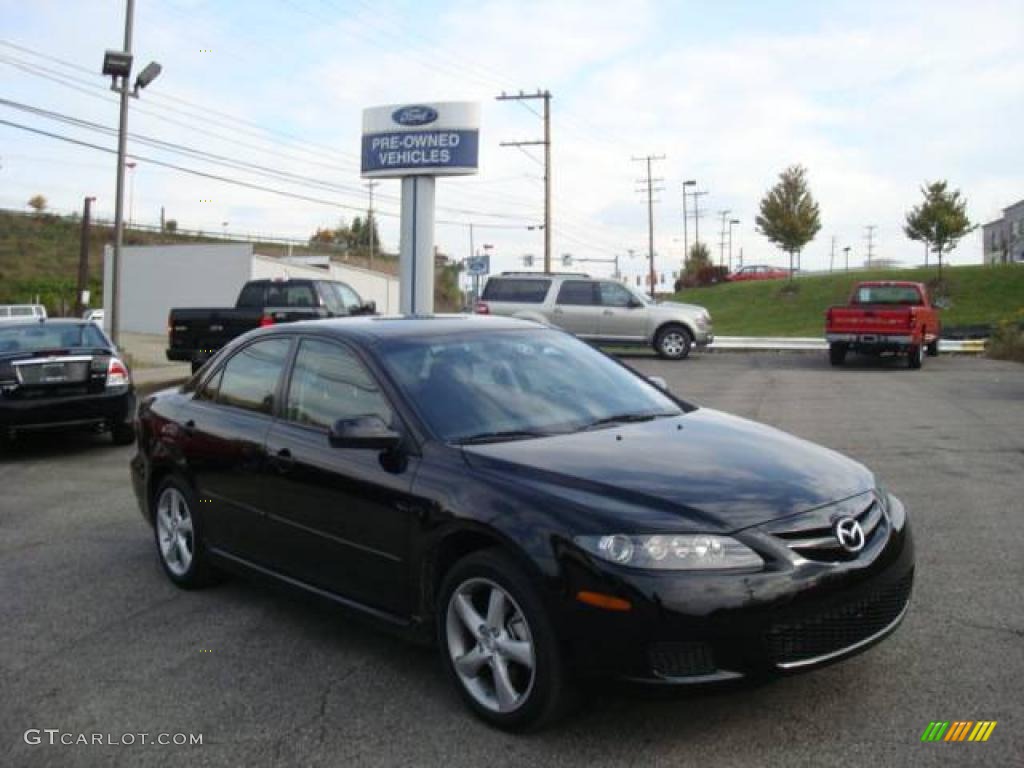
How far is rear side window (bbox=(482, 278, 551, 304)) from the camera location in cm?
2483

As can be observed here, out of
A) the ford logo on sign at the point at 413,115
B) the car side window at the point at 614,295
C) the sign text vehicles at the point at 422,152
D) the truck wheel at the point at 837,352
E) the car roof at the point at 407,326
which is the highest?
the ford logo on sign at the point at 413,115

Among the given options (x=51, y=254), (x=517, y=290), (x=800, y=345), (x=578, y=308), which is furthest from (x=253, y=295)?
(x=51, y=254)

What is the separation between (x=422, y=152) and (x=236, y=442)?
22.3m

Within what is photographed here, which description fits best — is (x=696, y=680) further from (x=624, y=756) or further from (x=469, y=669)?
(x=469, y=669)

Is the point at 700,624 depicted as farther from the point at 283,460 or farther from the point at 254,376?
the point at 254,376

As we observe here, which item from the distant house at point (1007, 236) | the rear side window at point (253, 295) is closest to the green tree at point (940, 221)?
the distant house at point (1007, 236)

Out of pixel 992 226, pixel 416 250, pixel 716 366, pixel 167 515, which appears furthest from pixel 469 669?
pixel 992 226

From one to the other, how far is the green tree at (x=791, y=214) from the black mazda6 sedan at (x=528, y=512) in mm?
52793

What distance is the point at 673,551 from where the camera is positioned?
11.2 feet

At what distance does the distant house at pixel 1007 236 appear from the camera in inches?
3156

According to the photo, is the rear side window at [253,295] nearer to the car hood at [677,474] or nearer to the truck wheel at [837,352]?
the truck wheel at [837,352]

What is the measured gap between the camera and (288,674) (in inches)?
171

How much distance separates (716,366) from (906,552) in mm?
18904

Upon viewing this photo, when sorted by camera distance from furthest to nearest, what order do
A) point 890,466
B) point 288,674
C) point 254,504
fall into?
point 890,466
point 254,504
point 288,674
